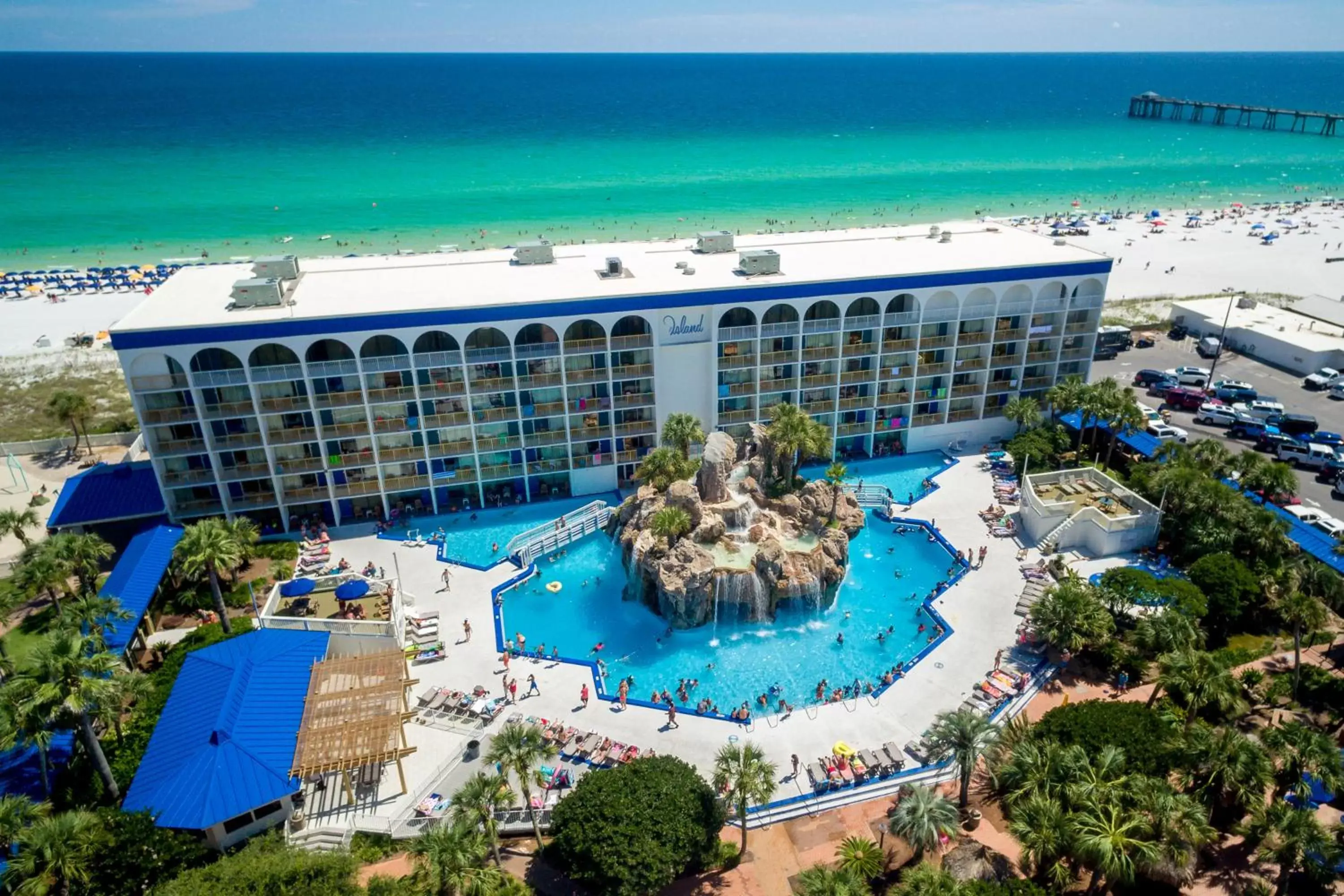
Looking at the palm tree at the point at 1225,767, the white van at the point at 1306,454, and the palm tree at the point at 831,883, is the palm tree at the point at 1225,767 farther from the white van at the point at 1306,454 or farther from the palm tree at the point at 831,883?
the white van at the point at 1306,454

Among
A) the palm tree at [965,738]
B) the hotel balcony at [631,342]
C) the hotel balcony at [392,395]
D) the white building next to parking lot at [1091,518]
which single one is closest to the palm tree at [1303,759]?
the palm tree at [965,738]

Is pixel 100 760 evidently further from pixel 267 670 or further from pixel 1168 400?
pixel 1168 400

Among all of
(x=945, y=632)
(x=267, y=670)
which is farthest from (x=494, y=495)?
(x=945, y=632)

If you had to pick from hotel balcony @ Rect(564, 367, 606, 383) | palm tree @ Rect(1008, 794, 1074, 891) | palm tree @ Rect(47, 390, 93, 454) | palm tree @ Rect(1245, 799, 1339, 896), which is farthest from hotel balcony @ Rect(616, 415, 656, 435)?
palm tree @ Rect(47, 390, 93, 454)

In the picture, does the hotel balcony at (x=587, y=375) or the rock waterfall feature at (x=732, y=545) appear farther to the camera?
the hotel balcony at (x=587, y=375)

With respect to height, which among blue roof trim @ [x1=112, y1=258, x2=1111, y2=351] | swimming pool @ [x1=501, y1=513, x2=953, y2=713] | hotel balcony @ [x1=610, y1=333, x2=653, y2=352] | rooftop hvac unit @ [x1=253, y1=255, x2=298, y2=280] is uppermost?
rooftop hvac unit @ [x1=253, y1=255, x2=298, y2=280]

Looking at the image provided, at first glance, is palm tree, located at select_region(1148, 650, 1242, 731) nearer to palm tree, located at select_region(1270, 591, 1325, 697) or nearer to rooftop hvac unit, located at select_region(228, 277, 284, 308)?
palm tree, located at select_region(1270, 591, 1325, 697)
